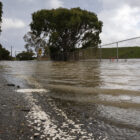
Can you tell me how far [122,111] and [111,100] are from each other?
2.06 ft

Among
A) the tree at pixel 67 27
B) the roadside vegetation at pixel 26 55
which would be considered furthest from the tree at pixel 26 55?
the tree at pixel 67 27

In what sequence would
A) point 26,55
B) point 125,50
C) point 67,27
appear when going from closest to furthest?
point 125,50 < point 67,27 < point 26,55

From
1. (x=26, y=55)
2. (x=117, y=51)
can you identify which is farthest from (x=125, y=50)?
(x=26, y=55)

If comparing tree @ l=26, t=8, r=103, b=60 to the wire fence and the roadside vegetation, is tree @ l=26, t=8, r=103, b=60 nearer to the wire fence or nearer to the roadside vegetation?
the wire fence

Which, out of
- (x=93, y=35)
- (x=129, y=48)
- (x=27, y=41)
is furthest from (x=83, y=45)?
(x=27, y=41)

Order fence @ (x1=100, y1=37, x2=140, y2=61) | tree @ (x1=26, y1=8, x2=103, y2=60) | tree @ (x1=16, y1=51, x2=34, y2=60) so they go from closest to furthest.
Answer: fence @ (x1=100, y1=37, x2=140, y2=61) < tree @ (x1=26, y1=8, x2=103, y2=60) < tree @ (x1=16, y1=51, x2=34, y2=60)

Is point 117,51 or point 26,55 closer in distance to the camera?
point 117,51

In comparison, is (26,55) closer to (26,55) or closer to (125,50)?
(26,55)

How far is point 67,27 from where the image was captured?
37156 mm

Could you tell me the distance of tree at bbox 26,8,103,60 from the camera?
37.5m

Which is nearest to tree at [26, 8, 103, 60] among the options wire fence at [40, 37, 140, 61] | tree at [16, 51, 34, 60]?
wire fence at [40, 37, 140, 61]

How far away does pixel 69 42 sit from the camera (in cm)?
4003

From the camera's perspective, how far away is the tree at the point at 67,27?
123ft

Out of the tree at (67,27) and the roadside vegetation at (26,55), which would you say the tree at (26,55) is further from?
the tree at (67,27)
